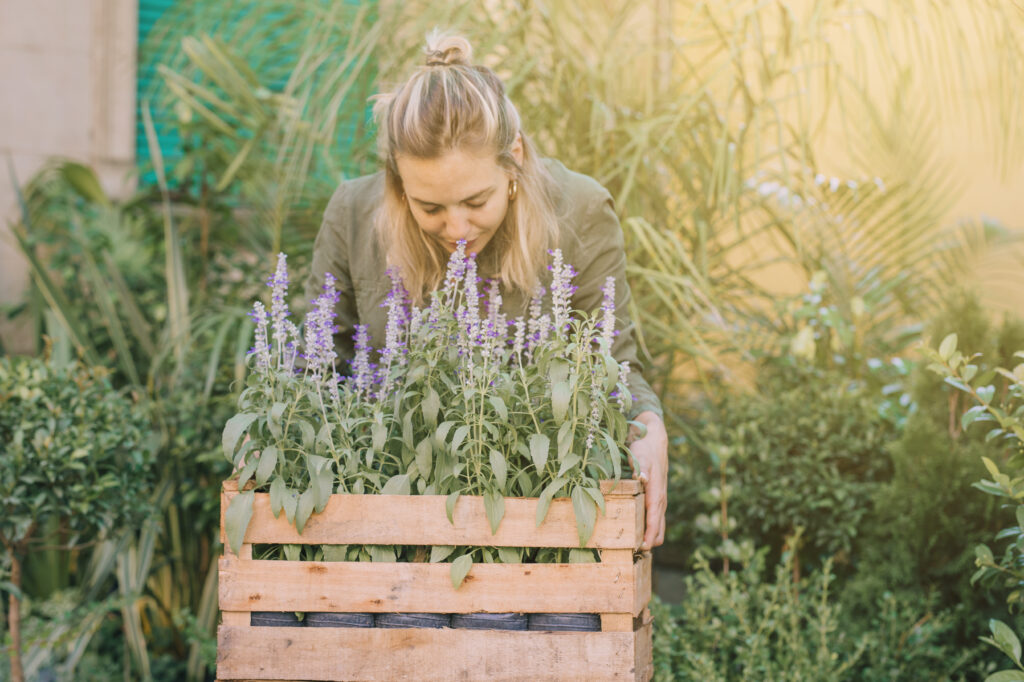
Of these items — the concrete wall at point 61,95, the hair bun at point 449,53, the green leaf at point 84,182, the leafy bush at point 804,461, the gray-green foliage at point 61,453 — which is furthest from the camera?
the concrete wall at point 61,95

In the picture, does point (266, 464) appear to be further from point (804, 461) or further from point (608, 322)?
point (804, 461)

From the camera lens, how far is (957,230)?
10.8 feet

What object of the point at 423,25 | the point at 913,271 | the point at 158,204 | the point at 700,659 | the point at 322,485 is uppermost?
the point at 423,25

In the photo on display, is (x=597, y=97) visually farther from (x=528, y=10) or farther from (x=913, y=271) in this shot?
(x=913, y=271)

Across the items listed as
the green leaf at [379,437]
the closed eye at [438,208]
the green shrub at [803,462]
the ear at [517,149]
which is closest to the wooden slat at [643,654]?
the green leaf at [379,437]

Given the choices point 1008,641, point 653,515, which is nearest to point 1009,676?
point 1008,641

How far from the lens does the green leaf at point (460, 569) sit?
1.37 metres

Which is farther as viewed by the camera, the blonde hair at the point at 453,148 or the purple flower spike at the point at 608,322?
the blonde hair at the point at 453,148

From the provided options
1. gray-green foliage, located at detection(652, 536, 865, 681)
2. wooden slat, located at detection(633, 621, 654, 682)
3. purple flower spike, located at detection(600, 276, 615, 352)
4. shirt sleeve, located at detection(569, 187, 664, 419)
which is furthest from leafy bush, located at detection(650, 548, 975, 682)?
purple flower spike, located at detection(600, 276, 615, 352)

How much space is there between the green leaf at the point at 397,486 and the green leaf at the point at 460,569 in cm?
13

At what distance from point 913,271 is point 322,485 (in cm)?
238

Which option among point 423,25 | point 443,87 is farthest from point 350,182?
point 423,25

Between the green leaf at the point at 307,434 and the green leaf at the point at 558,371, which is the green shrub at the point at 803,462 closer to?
the green leaf at the point at 558,371

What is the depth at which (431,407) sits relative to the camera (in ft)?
4.67
